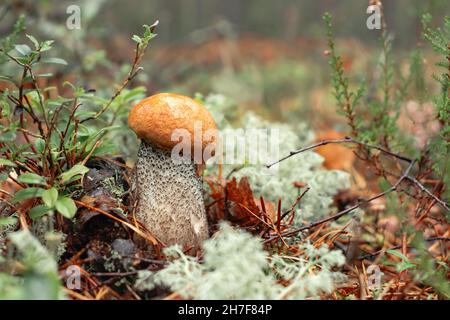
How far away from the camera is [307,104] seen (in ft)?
16.8

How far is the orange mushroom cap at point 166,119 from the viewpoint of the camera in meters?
1.74

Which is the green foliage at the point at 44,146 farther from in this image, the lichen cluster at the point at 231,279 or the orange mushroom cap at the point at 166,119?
the lichen cluster at the point at 231,279

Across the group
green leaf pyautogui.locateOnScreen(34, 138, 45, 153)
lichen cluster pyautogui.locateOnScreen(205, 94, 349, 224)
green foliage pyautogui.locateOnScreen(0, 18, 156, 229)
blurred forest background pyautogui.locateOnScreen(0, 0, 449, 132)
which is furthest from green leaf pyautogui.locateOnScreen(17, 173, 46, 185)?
blurred forest background pyautogui.locateOnScreen(0, 0, 449, 132)

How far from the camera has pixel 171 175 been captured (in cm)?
187

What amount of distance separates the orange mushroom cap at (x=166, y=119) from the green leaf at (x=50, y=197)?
396mm

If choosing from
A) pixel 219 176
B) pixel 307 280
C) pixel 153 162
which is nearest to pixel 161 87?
pixel 219 176

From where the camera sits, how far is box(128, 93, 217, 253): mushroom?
177cm

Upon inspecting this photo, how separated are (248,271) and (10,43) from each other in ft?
3.93

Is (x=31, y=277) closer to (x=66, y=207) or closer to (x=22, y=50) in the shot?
(x=66, y=207)

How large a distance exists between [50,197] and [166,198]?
484mm

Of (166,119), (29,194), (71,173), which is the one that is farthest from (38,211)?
(166,119)

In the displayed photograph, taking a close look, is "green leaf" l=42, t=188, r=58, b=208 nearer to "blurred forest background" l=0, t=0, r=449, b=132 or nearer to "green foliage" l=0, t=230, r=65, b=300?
"green foliage" l=0, t=230, r=65, b=300

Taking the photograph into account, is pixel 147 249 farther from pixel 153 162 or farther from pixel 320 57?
pixel 320 57
